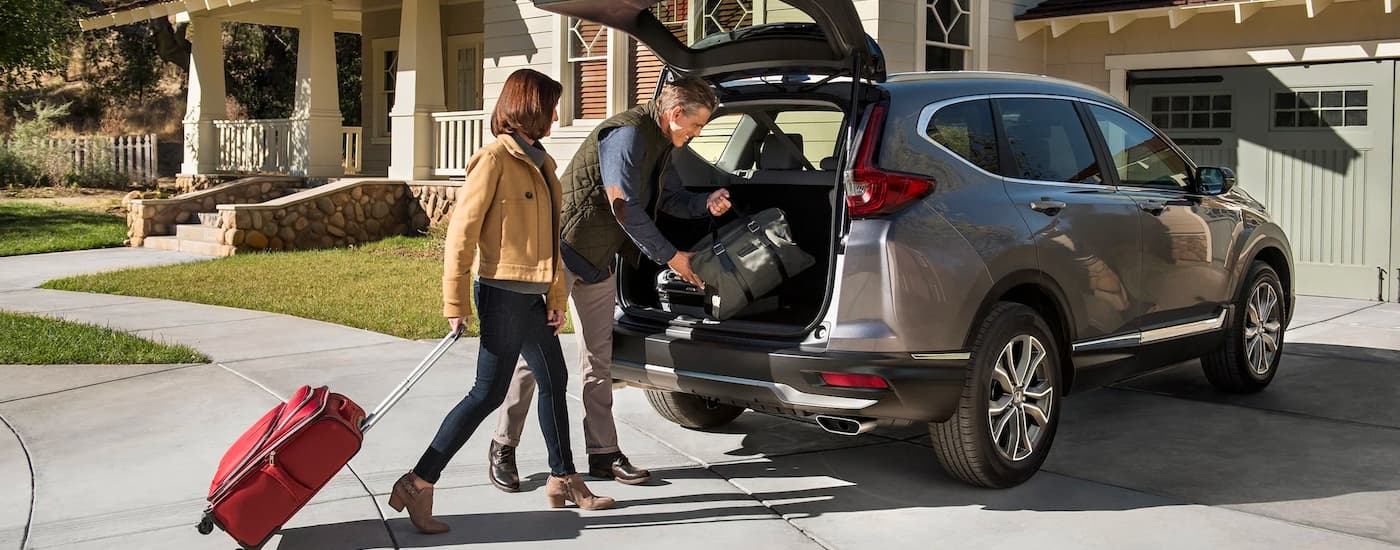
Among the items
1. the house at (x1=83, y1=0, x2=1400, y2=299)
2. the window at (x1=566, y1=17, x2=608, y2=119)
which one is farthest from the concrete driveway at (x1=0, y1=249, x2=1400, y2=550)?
the window at (x1=566, y1=17, x2=608, y2=119)

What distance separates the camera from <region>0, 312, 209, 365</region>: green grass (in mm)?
8523

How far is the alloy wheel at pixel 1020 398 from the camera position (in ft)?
17.9

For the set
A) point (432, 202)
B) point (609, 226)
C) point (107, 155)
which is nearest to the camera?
point (609, 226)

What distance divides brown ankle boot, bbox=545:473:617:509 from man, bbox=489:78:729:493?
32cm

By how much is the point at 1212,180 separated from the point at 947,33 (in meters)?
6.55

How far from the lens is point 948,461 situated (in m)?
5.46

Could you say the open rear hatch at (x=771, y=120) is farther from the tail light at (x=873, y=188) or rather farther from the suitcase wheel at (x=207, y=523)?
the suitcase wheel at (x=207, y=523)

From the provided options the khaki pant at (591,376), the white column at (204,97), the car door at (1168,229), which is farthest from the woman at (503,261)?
the white column at (204,97)

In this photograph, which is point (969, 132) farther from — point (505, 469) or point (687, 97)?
point (505, 469)

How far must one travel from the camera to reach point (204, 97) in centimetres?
2136

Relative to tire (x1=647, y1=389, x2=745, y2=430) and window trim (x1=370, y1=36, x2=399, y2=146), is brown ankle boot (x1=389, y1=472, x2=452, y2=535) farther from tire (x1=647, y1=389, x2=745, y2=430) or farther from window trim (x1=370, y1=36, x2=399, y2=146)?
window trim (x1=370, y1=36, x2=399, y2=146)

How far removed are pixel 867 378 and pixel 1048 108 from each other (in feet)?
6.06

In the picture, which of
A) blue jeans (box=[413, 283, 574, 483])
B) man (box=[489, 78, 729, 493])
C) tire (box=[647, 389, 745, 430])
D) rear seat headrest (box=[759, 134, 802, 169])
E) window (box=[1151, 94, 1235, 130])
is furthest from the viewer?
window (box=[1151, 94, 1235, 130])

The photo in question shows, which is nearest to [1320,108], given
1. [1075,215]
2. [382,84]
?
[1075,215]
